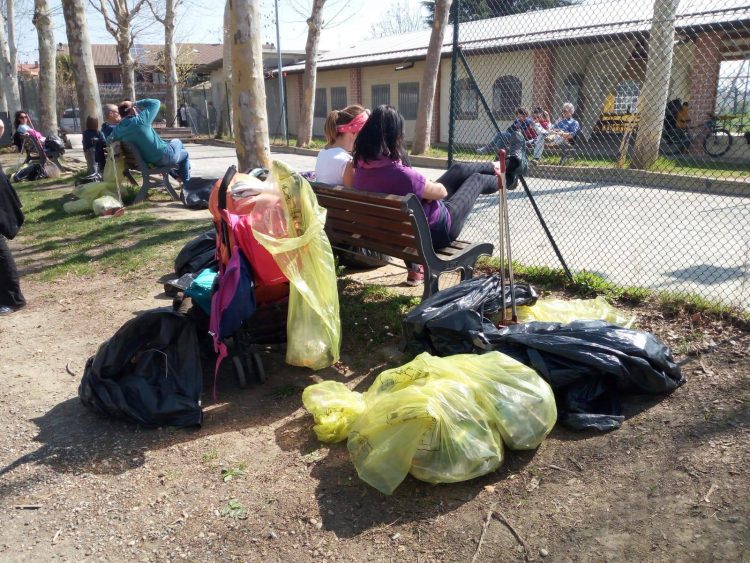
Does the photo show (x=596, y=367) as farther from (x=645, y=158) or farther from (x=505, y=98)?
(x=505, y=98)

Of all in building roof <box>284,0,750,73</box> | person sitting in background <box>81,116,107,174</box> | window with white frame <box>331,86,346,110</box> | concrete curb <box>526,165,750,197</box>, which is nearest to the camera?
building roof <box>284,0,750,73</box>

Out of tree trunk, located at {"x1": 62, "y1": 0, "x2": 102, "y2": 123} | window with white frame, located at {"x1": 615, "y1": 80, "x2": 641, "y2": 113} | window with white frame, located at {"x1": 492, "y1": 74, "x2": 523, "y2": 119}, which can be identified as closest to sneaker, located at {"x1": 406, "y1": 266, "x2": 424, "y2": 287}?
window with white frame, located at {"x1": 615, "y1": 80, "x2": 641, "y2": 113}

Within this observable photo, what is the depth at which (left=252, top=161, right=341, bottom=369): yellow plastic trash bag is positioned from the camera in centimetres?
351

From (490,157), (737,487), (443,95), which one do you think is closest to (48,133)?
(443,95)

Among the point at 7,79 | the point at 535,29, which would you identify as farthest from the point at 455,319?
the point at 7,79

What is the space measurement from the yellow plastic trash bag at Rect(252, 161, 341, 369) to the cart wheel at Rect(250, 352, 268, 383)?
0.87 feet

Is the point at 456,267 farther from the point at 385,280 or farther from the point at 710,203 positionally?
the point at 710,203

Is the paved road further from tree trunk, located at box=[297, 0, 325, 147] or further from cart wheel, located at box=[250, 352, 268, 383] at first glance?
tree trunk, located at box=[297, 0, 325, 147]

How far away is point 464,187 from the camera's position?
4664mm

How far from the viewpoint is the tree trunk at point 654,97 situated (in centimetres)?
736

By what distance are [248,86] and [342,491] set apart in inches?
208

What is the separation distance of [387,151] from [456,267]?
0.89 m

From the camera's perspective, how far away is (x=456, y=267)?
4.14 metres

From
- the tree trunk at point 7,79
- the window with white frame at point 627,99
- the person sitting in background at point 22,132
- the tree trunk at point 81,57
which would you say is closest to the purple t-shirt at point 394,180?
the window with white frame at point 627,99
